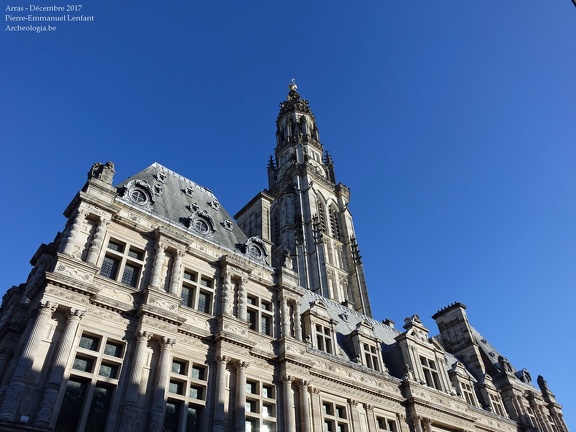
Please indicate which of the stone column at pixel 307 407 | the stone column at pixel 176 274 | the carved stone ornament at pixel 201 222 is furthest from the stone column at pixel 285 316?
the stone column at pixel 176 274

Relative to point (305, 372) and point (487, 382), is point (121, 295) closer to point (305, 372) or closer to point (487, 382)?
point (305, 372)

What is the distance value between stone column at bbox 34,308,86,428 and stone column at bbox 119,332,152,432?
2296mm

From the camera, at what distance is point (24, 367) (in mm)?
14203

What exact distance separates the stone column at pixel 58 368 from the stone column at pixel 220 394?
5.84m

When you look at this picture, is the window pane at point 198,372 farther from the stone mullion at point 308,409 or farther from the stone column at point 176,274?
the stone mullion at point 308,409

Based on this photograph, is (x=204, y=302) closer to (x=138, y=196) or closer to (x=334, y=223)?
(x=138, y=196)

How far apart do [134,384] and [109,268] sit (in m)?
5.03

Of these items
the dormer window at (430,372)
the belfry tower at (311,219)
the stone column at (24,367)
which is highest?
the belfry tower at (311,219)

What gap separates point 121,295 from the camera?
1811 centimetres

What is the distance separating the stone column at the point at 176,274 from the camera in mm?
19656

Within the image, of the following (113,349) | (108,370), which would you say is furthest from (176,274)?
(108,370)

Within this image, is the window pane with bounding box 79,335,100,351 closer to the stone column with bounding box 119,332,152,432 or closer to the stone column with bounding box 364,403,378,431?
the stone column with bounding box 119,332,152,432

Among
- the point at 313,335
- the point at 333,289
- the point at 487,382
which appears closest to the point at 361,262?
the point at 333,289

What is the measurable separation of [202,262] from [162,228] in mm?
2601
